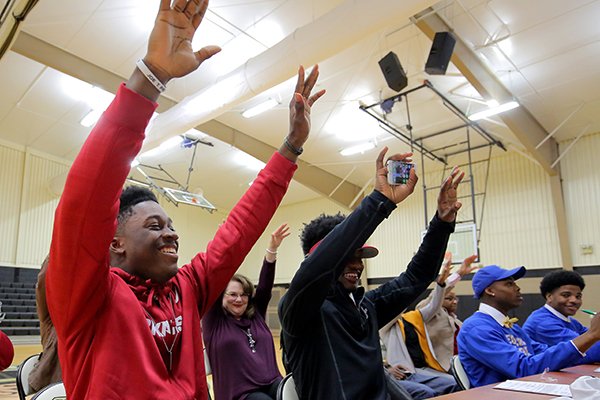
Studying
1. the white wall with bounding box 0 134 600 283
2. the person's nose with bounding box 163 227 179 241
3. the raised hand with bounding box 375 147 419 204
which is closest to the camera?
the person's nose with bounding box 163 227 179 241

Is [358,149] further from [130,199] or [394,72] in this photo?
[130,199]

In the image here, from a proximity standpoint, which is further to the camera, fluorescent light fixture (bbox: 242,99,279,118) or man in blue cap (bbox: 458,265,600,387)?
fluorescent light fixture (bbox: 242,99,279,118)

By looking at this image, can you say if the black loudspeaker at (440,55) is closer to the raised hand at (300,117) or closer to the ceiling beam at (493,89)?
the ceiling beam at (493,89)

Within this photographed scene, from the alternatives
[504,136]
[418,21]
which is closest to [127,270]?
[418,21]

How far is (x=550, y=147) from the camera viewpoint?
10.4 m

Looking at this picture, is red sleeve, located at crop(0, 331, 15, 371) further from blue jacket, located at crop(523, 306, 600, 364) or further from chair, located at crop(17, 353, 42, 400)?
blue jacket, located at crop(523, 306, 600, 364)

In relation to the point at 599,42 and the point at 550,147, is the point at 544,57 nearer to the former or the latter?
the point at 599,42

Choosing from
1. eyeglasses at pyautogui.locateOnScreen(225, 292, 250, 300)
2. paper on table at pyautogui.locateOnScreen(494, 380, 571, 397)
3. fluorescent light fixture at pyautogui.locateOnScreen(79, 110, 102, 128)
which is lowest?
paper on table at pyautogui.locateOnScreen(494, 380, 571, 397)

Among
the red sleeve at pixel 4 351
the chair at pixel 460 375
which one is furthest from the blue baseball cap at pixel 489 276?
the red sleeve at pixel 4 351

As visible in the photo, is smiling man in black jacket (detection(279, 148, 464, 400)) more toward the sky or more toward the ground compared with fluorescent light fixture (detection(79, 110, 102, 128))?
more toward the ground

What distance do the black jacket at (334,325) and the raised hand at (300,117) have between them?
31 centimetres

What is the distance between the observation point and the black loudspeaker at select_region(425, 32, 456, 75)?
6.17 m

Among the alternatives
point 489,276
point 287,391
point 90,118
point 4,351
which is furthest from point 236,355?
point 90,118

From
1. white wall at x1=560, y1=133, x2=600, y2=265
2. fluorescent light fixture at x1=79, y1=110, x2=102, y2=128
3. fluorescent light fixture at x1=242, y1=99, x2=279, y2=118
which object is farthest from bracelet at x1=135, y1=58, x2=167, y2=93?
white wall at x1=560, y1=133, x2=600, y2=265
